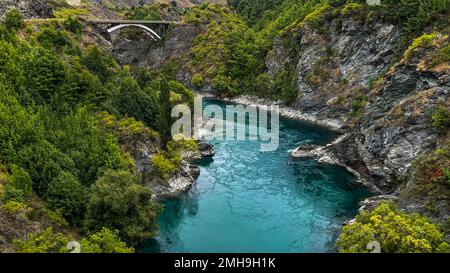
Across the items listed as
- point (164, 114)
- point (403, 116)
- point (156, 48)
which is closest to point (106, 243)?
point (164, 114)

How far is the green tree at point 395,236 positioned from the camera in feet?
114

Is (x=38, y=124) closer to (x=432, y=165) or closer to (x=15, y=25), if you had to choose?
(x=15, y=25)

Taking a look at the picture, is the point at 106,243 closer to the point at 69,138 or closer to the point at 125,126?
the point at 69,138

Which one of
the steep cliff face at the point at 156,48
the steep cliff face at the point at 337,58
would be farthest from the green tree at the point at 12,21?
the steep cliff face at the point at 156,48

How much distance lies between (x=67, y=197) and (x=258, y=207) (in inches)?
839

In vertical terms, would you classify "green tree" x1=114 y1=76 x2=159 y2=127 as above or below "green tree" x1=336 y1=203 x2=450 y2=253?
above

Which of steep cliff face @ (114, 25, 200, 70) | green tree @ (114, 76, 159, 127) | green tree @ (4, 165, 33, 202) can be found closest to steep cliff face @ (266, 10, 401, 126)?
green tree @ (114, 76, 159, 127)

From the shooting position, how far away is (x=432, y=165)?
48188 mm

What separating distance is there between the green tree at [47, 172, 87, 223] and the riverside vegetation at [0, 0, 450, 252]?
10 centimetres

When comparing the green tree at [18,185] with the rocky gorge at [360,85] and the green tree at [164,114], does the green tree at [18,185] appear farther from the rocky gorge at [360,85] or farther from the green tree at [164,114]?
the rocky gorge at [360,85]

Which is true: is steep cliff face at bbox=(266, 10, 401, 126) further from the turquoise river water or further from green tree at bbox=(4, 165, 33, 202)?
green tree at bbox=(4, 165, 33, 202)

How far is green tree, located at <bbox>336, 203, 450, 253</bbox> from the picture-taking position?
3488 centimetres
